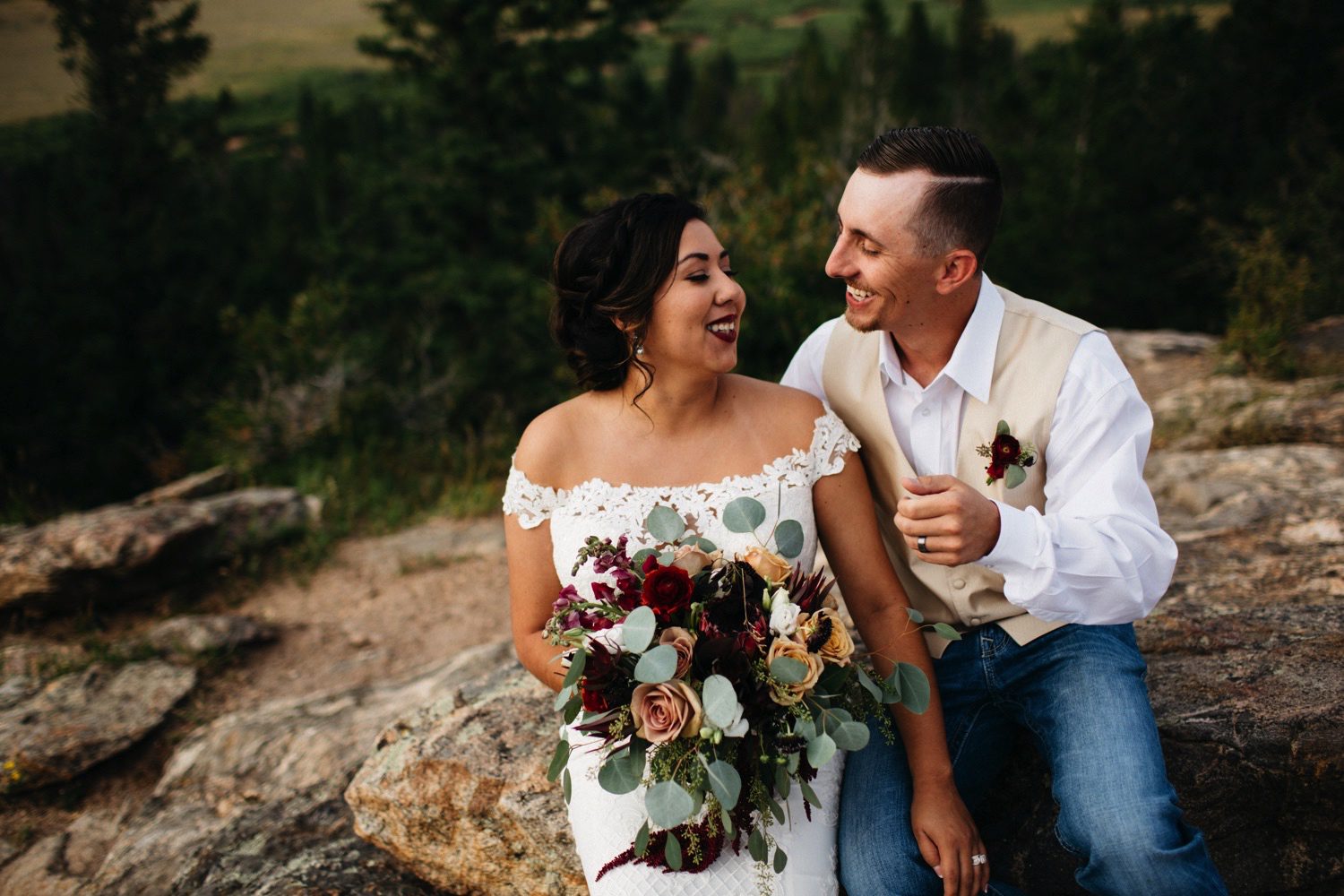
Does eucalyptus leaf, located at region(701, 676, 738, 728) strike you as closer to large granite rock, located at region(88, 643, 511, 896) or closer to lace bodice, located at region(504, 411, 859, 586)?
lace bodice, located at region(504, 411, 859, 586)

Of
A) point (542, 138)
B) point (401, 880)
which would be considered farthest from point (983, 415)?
point (542, 138)

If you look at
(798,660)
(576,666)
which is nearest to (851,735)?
(798,660)

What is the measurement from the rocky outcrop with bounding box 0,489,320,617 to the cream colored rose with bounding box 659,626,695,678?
17.2 ft

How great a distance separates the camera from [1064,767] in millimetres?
2127

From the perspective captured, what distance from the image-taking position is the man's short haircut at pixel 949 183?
240 centimetres

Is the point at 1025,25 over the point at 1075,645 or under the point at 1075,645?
over

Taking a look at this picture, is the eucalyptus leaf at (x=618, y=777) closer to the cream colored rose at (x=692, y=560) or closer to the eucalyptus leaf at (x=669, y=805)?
the eucalyptus leaf at (x=669, y=805)

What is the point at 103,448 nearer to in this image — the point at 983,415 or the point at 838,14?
the point at 983,415

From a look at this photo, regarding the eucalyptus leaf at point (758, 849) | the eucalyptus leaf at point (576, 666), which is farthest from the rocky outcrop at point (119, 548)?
the eucalyptus leaf at point (758, 849)

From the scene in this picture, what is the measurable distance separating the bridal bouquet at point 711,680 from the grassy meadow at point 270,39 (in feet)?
43.1

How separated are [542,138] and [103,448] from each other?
8.31 meters

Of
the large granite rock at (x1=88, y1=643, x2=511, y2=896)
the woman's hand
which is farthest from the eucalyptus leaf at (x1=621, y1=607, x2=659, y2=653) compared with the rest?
the large granite rock at (x1=88, y1=643, x2=511, y2=896)

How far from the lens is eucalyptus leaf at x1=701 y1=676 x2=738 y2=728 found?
168 centimetres

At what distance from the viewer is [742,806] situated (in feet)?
6.53
